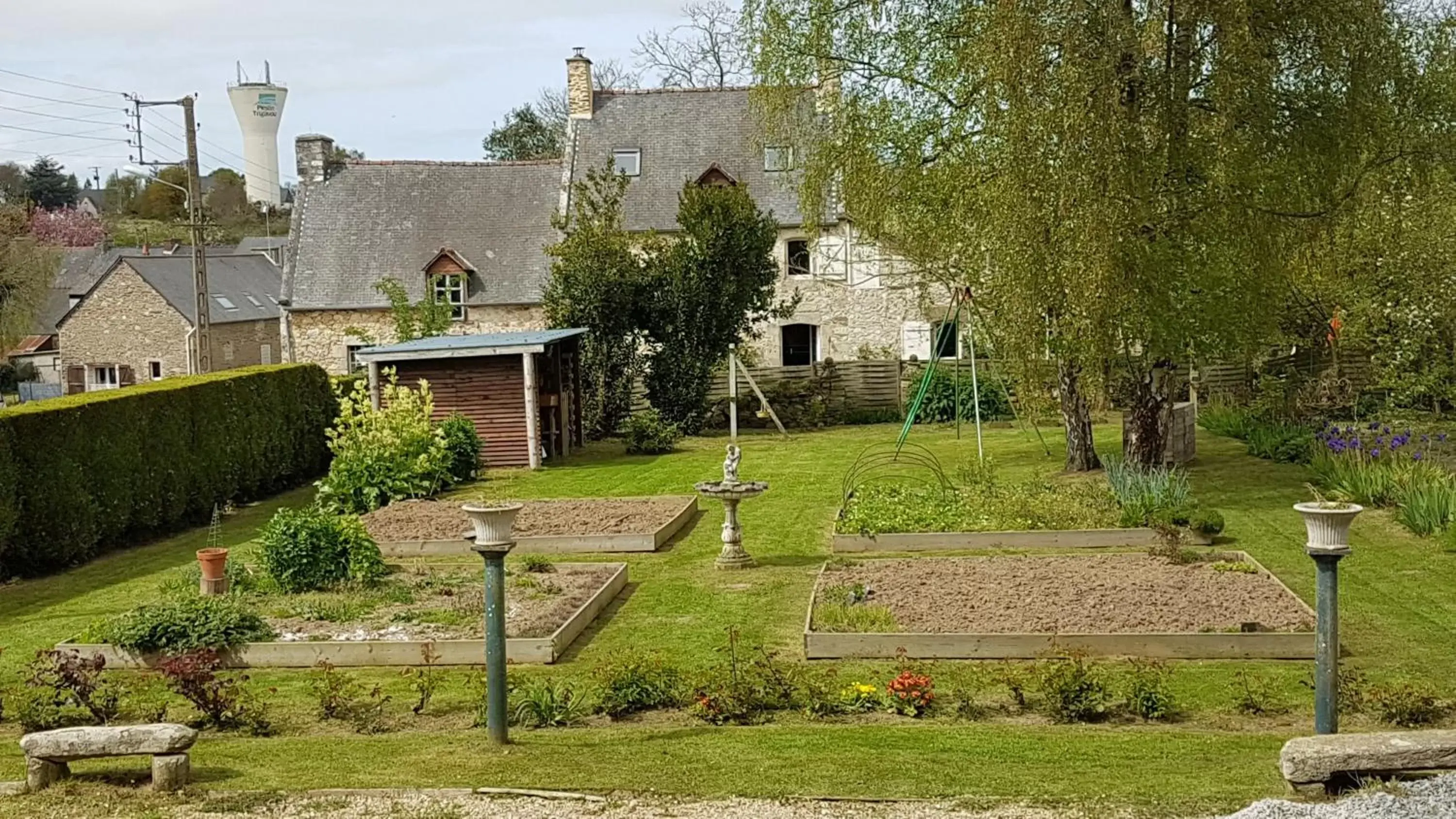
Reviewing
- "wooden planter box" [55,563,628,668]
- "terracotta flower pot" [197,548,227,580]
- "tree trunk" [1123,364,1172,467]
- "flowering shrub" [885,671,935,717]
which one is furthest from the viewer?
"tree trunk" [1123,364,1172,467]

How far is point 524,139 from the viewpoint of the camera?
182ft

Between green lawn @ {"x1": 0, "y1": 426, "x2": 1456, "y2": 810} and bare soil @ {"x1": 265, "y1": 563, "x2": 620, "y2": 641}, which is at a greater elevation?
bare soil @ {"x1": 265, "y1": 563, "x2": 620, "y2": 641}

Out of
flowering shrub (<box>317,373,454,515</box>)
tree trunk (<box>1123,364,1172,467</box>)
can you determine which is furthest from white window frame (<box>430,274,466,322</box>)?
tree trunk (<box>1123,364,1172,467</box>)

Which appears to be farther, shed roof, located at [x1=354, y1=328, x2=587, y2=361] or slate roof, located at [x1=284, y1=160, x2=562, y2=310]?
slate roof, located at [x1=284, y1=160, x2=562, y2=310]

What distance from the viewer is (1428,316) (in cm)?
1833

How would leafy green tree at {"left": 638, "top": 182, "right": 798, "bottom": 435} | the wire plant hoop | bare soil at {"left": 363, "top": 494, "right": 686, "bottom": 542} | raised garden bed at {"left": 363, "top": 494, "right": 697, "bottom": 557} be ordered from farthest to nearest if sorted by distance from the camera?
leafy green tree at {"left": 638, "top": 182, "right": 798, "bottom": 435} → the wire plant hoop → bare soil at {"left": 363, "top": 494, "right": 686, "bottom": 542} → raised garden bed at {"left": 363, "top": 494, "right": 697, "bottom": 557}

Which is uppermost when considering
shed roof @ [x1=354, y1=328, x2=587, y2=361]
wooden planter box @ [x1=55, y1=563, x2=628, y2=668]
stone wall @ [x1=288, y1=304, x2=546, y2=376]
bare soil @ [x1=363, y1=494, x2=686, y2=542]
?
stone wall @ [x1=288, y1=304, x2=546, y2=376]

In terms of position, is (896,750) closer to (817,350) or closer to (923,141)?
(923,141)

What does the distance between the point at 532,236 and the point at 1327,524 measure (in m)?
28.6

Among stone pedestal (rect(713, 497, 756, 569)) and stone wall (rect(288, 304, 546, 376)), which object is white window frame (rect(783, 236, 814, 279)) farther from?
stone pedestal (rect(713, 497, 756, 569))

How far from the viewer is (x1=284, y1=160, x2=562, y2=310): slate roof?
110 feet

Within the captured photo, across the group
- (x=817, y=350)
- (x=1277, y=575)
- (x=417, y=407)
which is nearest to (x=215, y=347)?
(x=817, y=350)

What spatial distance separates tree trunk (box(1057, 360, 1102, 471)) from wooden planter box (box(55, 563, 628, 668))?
10.2 m

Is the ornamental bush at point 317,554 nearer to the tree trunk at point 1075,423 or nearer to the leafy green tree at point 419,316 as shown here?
the tree trunk at point 1075,423
